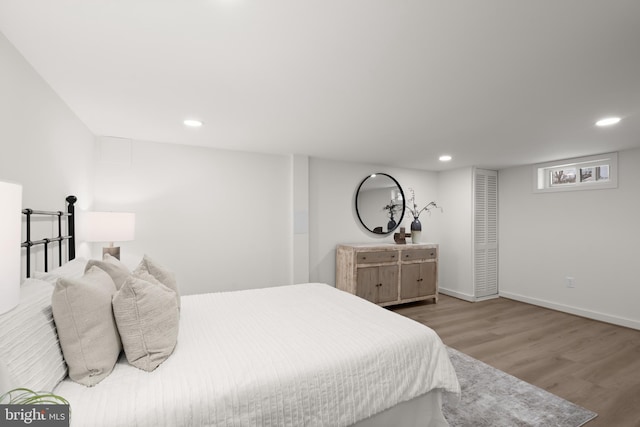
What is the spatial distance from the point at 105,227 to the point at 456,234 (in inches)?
201

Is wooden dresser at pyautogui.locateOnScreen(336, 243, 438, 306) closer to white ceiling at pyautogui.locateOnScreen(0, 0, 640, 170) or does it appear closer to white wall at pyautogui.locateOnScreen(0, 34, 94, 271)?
white ceiling at pyautogui.locateOnScreen(0, 0, 640, 170)

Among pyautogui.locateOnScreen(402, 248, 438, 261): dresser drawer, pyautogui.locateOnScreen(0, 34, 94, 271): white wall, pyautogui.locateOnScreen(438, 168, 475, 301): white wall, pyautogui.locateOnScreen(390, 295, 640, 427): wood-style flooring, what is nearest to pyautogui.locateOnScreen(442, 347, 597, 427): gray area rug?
pyautogui.locateOnScreen(390, 295, 640, 427): wood-style flooring

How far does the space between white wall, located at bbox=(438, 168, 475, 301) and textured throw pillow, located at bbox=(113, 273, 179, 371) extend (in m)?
4.84

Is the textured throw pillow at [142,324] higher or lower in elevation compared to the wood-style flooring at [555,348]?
higher

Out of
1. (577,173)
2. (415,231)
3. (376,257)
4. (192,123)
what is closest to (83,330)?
(192,123)

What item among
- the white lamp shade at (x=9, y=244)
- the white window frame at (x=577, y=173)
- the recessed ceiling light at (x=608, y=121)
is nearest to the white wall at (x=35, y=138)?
the white lamp shade at (x=9, y=244)

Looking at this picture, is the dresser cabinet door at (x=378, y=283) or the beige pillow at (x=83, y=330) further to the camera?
the dresser cabinet door at (x=378, y=283)

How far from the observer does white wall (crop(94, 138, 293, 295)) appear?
11.1 feet

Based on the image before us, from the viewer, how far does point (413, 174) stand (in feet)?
17.5

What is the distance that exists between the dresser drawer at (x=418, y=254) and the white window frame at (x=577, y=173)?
1.85 metres

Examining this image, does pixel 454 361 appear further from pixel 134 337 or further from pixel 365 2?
pixel 365 2

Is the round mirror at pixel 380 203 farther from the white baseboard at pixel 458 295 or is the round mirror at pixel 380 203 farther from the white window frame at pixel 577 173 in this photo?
the white window frame at pixel 577 173

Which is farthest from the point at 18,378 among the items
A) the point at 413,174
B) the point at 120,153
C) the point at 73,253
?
the point at 413,174

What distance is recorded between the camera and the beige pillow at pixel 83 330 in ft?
3.87
